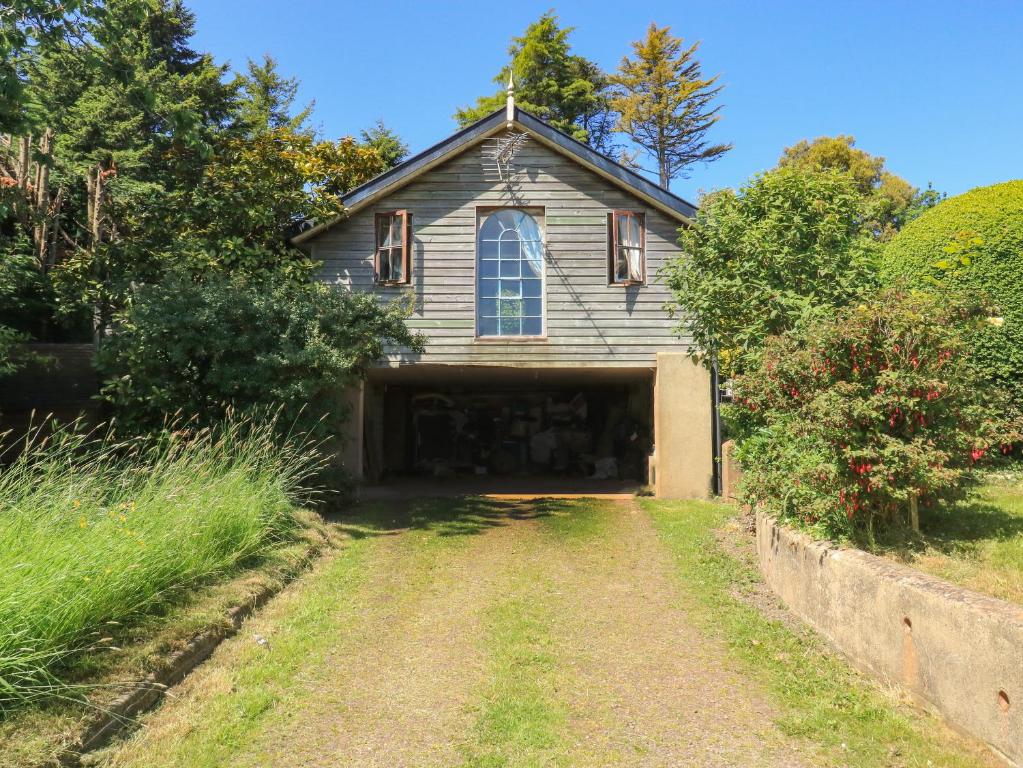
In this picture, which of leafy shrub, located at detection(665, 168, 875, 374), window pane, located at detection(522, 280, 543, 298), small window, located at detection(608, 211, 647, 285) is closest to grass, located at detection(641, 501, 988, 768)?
leafy shrub, located at detection(665, 168, 875, 374)

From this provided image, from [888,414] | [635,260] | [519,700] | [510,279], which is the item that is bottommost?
[519,700]

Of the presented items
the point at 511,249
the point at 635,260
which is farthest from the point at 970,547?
the point at 511,249

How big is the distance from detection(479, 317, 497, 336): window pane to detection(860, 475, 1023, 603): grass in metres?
8.14

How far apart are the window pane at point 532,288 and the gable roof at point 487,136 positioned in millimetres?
2216

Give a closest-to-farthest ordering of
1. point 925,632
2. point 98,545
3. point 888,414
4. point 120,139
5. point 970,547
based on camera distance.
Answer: point 925,632
point 98,545
point 970,547
point 888,414
point 120,139

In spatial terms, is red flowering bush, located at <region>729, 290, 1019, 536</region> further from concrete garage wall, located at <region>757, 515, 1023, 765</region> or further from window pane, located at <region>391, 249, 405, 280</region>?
window pane, located at <region>391, 249, 405, 280</region>

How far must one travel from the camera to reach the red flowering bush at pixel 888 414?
5.95 meters

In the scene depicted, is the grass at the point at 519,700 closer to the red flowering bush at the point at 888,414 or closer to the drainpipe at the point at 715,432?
the red flowering bush at the point at 888,414

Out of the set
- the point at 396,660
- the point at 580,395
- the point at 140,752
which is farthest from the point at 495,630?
the point at 580,395

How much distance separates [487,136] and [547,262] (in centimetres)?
243

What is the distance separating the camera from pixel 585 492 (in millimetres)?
15586

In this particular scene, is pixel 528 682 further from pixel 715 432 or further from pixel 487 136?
pixel 487 136

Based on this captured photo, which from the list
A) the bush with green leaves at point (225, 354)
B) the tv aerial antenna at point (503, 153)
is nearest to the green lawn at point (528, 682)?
the bush with green leaves at point (225, 354)

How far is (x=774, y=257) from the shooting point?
29.3 ft
